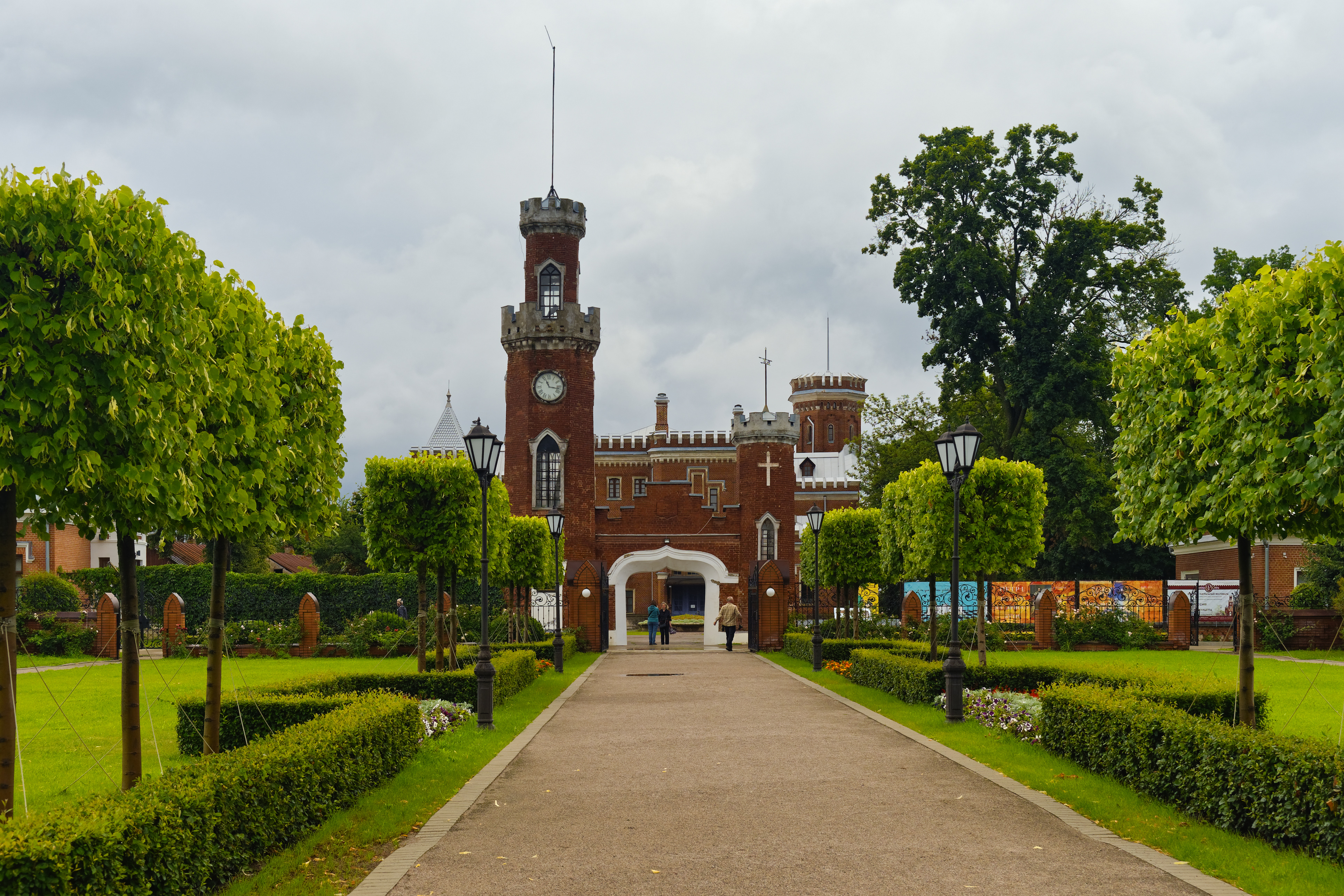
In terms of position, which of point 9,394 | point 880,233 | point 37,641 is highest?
point 880,233

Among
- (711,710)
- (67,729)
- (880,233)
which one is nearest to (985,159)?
(880,233)

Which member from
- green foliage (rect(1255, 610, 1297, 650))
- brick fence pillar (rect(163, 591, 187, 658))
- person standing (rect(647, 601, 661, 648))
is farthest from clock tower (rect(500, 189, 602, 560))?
green foliage (rect(1255, 610, 1297, 650))

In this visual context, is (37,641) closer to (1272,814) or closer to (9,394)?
(9,394)

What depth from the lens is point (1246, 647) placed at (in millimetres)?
9898

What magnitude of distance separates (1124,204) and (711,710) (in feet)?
88.8

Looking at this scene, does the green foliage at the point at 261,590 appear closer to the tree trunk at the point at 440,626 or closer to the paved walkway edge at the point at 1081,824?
the tree trunk at the point at 440,626

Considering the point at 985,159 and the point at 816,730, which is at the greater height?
the point at 985,159

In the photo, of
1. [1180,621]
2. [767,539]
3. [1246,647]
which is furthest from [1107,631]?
[1246,647]

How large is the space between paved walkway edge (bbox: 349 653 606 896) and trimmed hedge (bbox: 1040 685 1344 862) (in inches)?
217

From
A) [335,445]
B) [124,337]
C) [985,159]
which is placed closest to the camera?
[124,337]

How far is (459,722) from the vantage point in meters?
13.8

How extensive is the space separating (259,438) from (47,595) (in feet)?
96.4

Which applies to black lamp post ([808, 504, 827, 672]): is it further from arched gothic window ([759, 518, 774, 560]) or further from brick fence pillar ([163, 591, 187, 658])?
brick fence pillar ([163, 591, 187, 658])

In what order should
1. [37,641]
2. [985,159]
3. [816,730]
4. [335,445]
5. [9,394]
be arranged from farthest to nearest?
1. [985,159]
2. [37,641]
3. [816,730]
4. [335,445]
5. [9,394]
